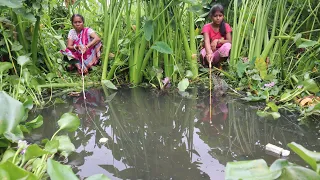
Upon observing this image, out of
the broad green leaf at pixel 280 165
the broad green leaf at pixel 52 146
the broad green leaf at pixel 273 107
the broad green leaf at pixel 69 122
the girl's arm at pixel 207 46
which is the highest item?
the girl's arm at pixel 207 46

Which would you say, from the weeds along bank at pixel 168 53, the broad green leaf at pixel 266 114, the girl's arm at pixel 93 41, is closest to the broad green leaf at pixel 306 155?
the broad green leaf at pixel 266 114

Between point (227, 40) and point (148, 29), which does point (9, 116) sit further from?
point (227, 40)

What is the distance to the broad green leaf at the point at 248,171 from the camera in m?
0.70

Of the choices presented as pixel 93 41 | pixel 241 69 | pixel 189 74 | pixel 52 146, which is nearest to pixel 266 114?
pixel 241 69

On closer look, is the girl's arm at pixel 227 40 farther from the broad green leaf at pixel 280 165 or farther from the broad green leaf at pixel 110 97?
the broad green leaf at pixel 280 165

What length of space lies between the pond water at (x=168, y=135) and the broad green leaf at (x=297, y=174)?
39 centimetres

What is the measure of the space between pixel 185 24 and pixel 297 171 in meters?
2.16

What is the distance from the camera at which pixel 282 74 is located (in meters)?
1.98

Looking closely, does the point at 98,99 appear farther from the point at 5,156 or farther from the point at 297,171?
the point at 297,171

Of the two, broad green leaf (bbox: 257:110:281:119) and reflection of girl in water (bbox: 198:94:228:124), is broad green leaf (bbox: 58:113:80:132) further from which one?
broad green leaf (bbox: 257:110:281:119)

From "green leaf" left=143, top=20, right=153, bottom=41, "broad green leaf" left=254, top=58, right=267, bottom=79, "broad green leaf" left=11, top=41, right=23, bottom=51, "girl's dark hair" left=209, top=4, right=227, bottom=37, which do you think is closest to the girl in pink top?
"girl's dark hair" left=209, top=4, right=227, bottom=37

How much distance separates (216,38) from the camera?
2693 millimetres

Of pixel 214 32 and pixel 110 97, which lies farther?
pixel 214 32

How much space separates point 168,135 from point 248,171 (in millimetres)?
709
